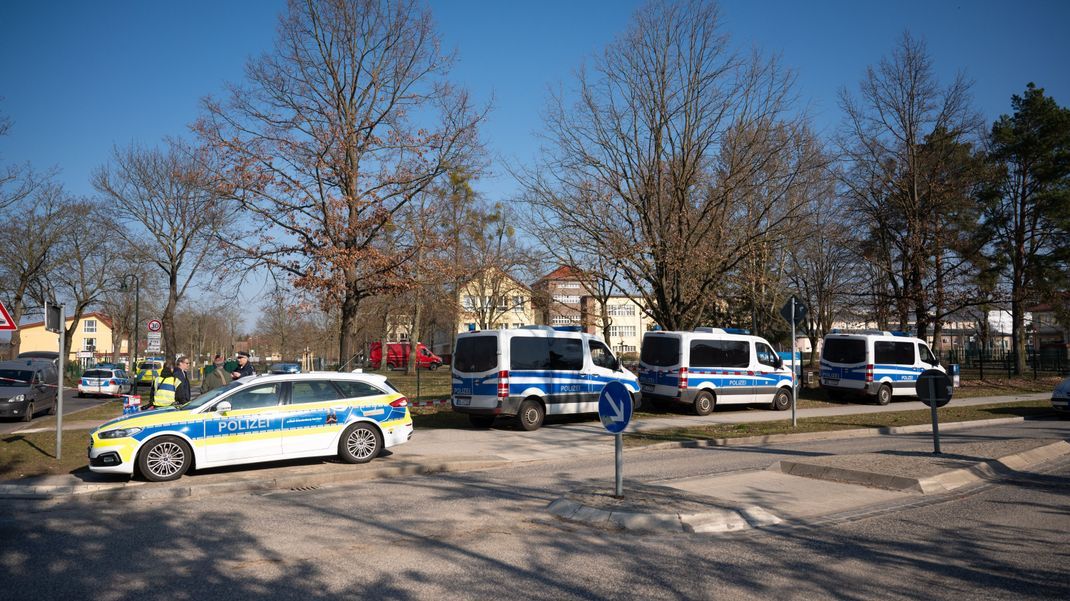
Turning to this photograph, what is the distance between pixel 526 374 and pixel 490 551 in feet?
31.4

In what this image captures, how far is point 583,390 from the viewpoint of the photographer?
17203 mm

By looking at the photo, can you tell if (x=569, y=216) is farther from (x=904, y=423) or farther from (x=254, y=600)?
(x=254, y=600)

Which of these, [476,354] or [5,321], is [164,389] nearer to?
[5,321]

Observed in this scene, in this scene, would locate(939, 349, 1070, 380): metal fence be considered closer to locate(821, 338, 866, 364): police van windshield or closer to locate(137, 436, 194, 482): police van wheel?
locate(821, 338, 866, 364): police van windshield

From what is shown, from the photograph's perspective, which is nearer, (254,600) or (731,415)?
(254,600)

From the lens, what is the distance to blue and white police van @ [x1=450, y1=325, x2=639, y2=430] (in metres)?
15.8

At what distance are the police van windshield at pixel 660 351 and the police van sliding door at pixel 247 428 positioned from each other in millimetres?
11275

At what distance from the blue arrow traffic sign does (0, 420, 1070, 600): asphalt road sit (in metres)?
1.24

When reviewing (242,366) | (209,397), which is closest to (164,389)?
(242,366)

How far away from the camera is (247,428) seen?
1067cm

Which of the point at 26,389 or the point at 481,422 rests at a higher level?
the point at 26,389

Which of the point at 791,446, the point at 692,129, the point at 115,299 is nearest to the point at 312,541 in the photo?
the point at 791,446

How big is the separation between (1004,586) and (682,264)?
1758 cm

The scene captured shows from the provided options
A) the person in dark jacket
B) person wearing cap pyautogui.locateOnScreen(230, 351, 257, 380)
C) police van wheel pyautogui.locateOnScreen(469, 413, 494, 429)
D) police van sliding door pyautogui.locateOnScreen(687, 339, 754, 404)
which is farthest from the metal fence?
the person in dark jacket
